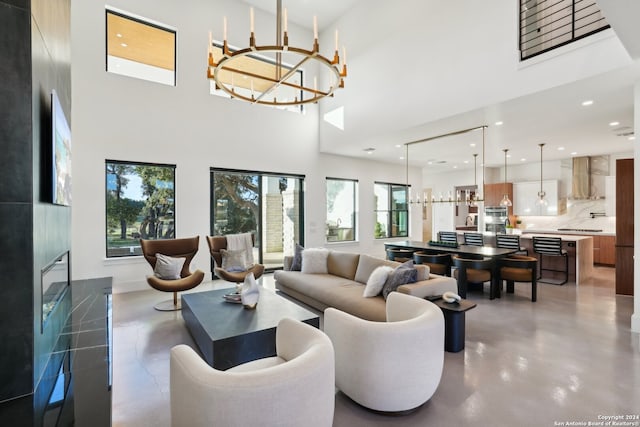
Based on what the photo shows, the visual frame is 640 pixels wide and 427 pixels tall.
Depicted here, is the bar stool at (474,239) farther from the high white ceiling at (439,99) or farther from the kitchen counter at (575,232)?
the kitchen counter at (575,232)

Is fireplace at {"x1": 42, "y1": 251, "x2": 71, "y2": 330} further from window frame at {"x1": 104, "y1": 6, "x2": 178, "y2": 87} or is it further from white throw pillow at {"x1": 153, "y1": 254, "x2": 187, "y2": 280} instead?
window frame at {"x1": 104, "y1": 6, "x2": 178, "y2": 87}

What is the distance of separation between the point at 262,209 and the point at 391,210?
457 cm

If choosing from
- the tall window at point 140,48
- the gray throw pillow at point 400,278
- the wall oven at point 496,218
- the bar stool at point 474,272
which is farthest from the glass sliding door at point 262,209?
the wall oven at point 496,218

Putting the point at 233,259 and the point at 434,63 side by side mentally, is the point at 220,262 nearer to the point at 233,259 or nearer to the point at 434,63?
the point at 233,259

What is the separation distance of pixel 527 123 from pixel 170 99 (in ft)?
21.8

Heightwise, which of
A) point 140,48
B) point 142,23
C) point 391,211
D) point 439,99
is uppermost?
point 142,23

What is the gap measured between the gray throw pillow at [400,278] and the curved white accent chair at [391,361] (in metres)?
1.34

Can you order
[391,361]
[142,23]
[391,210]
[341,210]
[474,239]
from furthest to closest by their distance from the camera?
[391,210] → [341,210] → [474,239] → [142,23] → [391,361]

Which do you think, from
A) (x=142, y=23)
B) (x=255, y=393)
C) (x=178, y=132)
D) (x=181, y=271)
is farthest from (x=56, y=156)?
(x=142, y=23)

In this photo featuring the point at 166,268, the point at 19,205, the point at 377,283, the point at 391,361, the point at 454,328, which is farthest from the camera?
the point at 166,268

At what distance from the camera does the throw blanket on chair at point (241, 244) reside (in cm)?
578

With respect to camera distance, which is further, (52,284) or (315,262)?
(315,262)

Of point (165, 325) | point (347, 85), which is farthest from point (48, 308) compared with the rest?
point (347, 85)

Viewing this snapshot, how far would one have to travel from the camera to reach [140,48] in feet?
19.7
